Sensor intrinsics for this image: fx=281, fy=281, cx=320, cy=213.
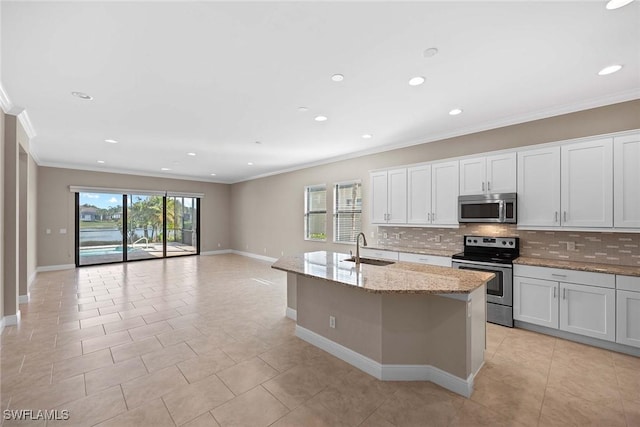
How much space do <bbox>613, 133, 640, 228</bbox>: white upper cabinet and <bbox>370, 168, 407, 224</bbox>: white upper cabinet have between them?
2.49 m

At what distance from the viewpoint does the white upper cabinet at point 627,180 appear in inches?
116

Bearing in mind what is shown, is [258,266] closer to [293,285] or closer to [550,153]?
[293,285]

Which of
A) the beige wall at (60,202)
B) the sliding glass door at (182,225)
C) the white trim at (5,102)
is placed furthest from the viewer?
the sliding glass door at (182,225)

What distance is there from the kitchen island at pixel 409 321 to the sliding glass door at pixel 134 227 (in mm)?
7821

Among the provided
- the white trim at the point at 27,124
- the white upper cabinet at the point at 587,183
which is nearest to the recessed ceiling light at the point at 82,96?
the white trim at the point at 27,124

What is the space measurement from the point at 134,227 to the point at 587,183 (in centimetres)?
1029

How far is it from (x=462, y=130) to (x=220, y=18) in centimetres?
379

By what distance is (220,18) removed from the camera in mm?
1952

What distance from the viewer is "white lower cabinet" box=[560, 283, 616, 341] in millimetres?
2906

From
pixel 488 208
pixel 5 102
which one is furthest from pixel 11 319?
pixel 488 208

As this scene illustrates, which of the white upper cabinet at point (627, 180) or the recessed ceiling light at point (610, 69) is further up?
the recessed ceiling light at point (610, 69)

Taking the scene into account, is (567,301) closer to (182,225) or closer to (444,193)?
(444,193)

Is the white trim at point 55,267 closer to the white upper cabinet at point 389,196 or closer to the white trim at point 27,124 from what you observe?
the white trim at point 27,124

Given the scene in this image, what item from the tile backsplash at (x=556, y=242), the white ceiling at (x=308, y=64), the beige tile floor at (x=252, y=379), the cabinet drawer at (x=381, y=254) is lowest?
the beige tile floor at (x=252, y=379)
